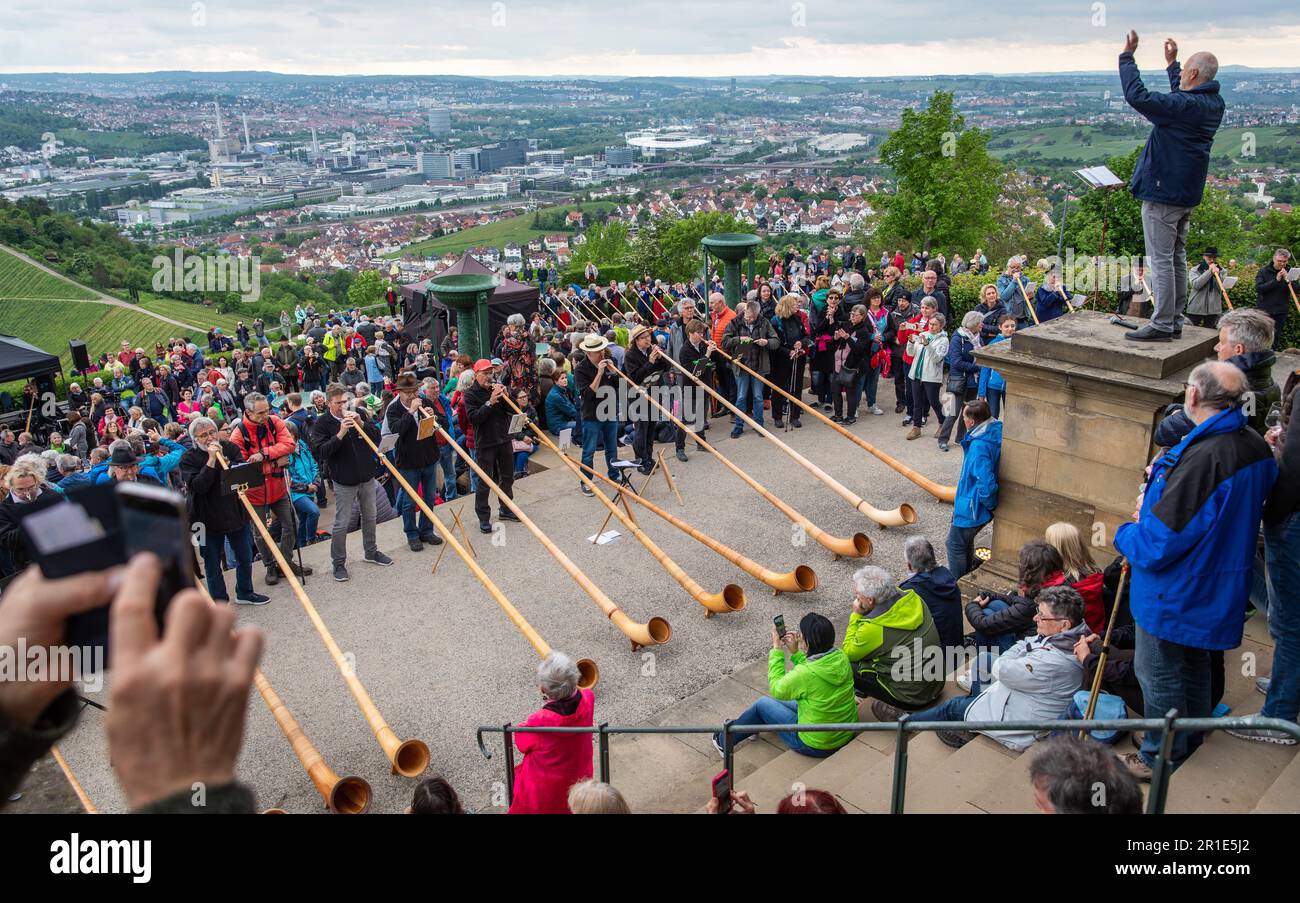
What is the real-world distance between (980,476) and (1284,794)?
3471 millimetres

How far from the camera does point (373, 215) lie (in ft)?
458

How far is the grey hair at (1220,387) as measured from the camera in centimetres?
459

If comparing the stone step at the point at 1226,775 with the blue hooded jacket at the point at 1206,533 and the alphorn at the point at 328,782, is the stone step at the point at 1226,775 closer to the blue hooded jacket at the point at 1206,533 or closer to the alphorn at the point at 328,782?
the blue hooded jacket at the point at 1206,533

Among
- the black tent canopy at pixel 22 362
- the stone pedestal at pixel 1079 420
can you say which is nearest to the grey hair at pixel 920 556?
the stone pedestal at pixel 1079 420

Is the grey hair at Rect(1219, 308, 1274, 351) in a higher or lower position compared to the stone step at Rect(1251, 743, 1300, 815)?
higher

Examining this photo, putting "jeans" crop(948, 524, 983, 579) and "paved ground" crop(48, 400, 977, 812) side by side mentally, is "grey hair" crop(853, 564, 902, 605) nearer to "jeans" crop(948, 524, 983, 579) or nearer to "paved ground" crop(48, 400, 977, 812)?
"paved ground" crop(48, 400, 977, 812)

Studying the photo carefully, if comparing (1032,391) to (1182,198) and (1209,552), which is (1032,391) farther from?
(1209,552)

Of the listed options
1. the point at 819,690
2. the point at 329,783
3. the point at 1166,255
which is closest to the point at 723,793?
the point at 819,690

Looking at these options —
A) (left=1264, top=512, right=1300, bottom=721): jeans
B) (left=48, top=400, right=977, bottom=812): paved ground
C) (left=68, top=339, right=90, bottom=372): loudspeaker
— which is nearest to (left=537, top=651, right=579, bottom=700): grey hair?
(left=48, top=400, right=977, bottom=812): paved ground

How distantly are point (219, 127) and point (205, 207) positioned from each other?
68357 mm

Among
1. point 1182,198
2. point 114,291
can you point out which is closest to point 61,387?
point 1182,198

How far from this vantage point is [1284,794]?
14.5 ft

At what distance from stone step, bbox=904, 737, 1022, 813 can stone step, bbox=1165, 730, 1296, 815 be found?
82 cm

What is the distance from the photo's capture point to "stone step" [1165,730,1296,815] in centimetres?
460
